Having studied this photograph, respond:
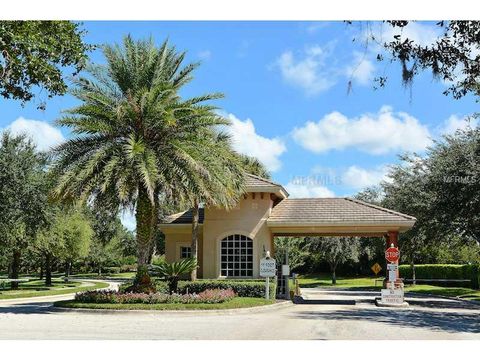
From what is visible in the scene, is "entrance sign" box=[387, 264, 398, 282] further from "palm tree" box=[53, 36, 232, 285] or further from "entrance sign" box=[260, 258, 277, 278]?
"palm tree" box=[53, 36, 232, 285]

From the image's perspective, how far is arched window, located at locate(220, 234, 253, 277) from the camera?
24562 mm

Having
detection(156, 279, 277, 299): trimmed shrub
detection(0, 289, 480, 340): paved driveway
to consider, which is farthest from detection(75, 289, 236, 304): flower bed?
detection(156, 279, 277, 299): trimmed shrub

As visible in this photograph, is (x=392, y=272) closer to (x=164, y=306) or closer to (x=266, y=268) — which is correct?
(x=266, y=268)

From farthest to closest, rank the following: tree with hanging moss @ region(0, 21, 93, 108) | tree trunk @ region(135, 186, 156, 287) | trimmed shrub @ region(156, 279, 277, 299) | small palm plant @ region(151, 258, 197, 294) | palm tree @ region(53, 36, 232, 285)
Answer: trimmed shrub @ region(156, 279, 277, 299) → small palm plant @ region(151, 258, 197, 294) → tree trunk @ region(135, 186, 156, 287) → palm tree @ region(53, 36, 232, 285) → tree with hanging moss @ region(0, 21, 93, 108)

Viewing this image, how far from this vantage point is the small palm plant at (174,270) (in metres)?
21.2

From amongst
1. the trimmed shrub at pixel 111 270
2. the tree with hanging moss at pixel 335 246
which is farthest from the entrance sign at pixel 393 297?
the trimmed shrub at pixel 111 270

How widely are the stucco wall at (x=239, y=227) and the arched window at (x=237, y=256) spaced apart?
25 cm

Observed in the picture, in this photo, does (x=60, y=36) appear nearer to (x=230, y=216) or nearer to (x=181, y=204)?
(x=181, y=204)

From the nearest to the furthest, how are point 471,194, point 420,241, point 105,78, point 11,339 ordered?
point 11,339 < point 105,78 < point 471,194 < point 420,241

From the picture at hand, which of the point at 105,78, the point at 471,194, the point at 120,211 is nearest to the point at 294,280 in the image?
the point at 471,194

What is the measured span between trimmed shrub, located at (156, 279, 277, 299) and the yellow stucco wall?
2.32 meters

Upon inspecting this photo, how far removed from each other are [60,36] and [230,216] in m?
13.3

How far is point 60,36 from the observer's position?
42.9 ft

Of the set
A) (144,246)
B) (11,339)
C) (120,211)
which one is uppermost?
(120,211)
